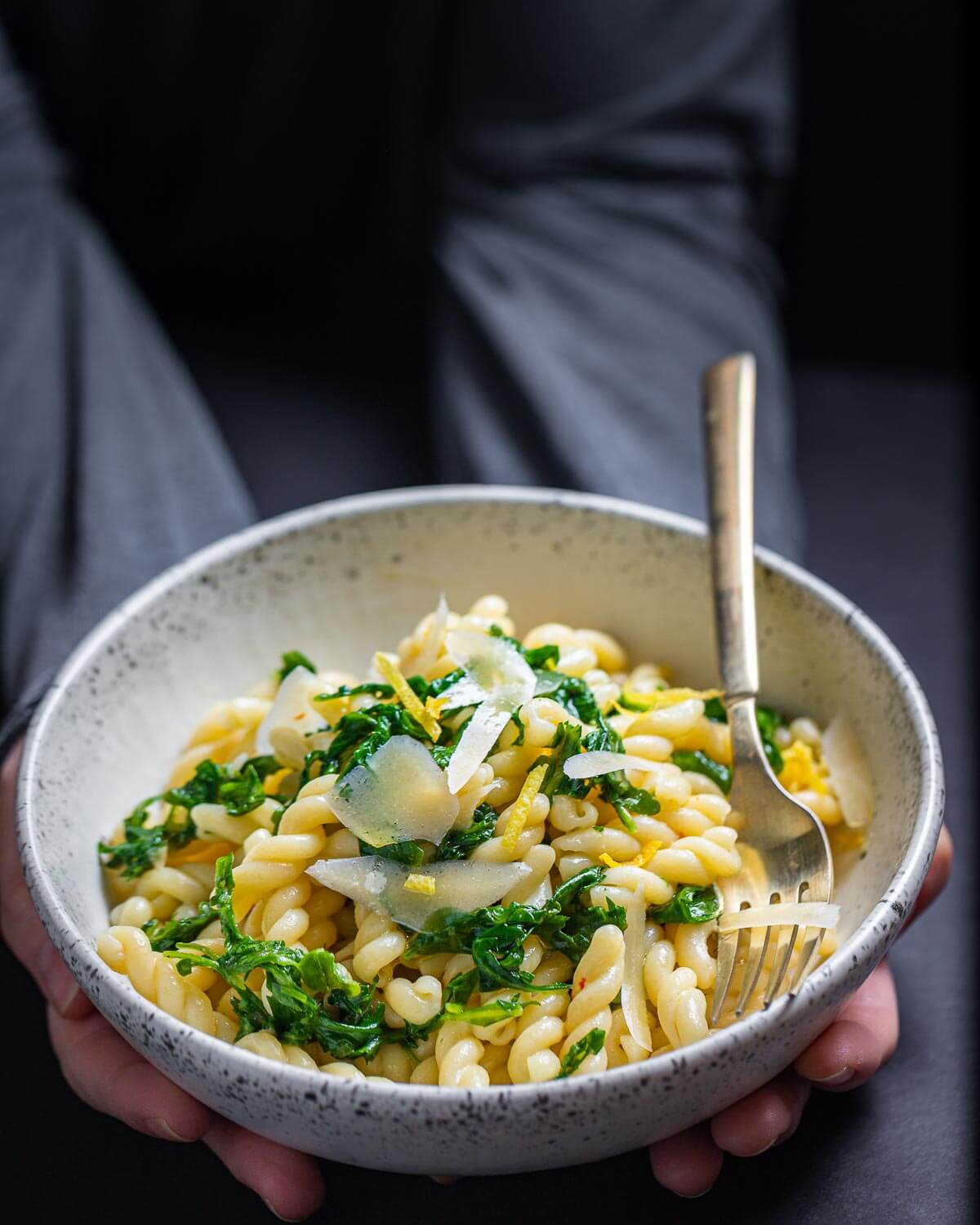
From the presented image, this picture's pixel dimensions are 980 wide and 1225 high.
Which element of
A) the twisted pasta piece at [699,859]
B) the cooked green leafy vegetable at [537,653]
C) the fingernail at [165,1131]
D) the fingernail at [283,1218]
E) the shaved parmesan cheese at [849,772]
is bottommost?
the fingernail at [283,1218]

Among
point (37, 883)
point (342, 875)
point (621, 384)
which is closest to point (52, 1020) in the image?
point (37, 883)

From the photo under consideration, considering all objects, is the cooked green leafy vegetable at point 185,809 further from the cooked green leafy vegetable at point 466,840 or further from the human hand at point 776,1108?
the human hand at point 776,1108

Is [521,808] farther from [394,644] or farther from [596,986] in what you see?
[394,644]

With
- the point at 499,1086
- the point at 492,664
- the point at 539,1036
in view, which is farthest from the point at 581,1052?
the point at 492,664

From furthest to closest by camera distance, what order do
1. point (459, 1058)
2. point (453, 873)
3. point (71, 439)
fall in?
point (71, 439), point (453, 873), point (459, 1058)

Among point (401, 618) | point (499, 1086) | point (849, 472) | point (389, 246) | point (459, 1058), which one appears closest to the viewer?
point (499, 1086)

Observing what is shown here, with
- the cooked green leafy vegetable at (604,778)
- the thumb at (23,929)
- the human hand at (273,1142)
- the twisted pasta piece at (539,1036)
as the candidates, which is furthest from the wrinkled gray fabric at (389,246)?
the twisted pasta piece at (539,1036)

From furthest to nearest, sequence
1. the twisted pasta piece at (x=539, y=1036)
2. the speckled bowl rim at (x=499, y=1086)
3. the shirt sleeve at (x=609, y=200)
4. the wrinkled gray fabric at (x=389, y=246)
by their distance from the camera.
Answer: the shirt sleeve at (x=609, y=200)
the wrinkled gray fabric at (x=389, y=246)
the twisted pasta piece at (x=539, y=1036)
the speckled bowl rim at (x=499, y=1086)
